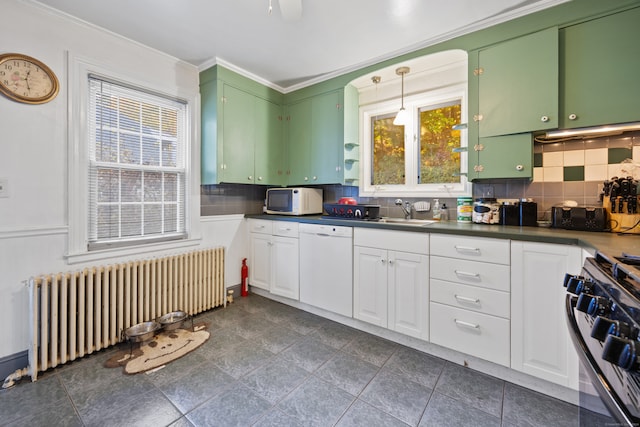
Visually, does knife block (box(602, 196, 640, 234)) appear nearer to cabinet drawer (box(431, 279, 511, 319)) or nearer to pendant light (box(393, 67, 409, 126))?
cabinet drawer (box(431, 279, 511, 319))

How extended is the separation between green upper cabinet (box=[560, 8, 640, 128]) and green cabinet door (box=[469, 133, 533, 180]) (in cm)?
26

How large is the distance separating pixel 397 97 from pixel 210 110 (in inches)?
76.3

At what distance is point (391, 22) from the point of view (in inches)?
81.3

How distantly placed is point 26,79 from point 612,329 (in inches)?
123

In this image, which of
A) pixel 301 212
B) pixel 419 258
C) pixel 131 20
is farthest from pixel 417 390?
pixel 131 20

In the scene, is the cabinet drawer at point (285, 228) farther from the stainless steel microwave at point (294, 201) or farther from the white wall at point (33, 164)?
the white wall at point (33, 164)

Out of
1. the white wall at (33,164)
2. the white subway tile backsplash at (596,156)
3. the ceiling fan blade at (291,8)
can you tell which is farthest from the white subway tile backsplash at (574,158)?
the white wall at (33,164)

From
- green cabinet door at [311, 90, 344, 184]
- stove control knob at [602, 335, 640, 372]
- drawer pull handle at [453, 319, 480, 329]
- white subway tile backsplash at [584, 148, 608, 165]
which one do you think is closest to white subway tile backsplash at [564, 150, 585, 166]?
white subway tile backsplash at [584, 148, 608, 165]

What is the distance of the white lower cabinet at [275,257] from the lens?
2789 mm

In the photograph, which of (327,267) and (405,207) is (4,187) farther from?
(405,207)

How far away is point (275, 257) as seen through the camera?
2953 millimetres

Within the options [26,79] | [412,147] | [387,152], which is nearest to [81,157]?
[26,79]

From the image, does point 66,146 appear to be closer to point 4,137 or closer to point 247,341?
point 4,137

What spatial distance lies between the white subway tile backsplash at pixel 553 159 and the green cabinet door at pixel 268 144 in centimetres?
253
